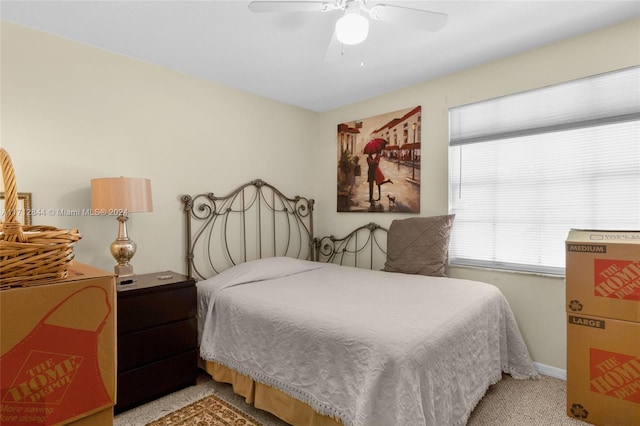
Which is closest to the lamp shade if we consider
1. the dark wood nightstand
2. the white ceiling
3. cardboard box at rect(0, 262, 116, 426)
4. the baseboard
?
the dark wood nightstand

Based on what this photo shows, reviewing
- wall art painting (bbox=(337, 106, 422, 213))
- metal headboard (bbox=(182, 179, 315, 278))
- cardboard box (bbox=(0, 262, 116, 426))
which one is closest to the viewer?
cardboard box (bbox=(0, 262, 116, 426))

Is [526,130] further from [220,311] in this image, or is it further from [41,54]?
[41,54]

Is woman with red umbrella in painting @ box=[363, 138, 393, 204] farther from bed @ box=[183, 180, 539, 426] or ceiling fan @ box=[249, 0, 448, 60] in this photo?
ceiling fan @ box=[249, 0, 448, 60]

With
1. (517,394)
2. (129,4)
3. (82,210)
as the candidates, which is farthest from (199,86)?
(517,394)

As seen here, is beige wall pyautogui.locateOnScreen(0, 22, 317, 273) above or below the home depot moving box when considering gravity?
above

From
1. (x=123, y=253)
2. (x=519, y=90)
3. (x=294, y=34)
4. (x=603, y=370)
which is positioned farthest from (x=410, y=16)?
(x=123, y=253)

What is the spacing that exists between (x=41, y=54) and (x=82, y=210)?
1054 millimetres

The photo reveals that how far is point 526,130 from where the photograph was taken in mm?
2559

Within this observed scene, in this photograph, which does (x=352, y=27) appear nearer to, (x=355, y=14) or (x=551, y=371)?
(x=355, y=14)

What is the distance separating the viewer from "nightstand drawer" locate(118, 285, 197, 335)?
199cm

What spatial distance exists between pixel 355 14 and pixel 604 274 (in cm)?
165

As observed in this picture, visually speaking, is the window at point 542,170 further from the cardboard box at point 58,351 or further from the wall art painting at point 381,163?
the cardboard box at point 58,351

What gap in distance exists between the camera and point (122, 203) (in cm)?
213

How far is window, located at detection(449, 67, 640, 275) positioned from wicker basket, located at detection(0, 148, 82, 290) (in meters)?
2.84
